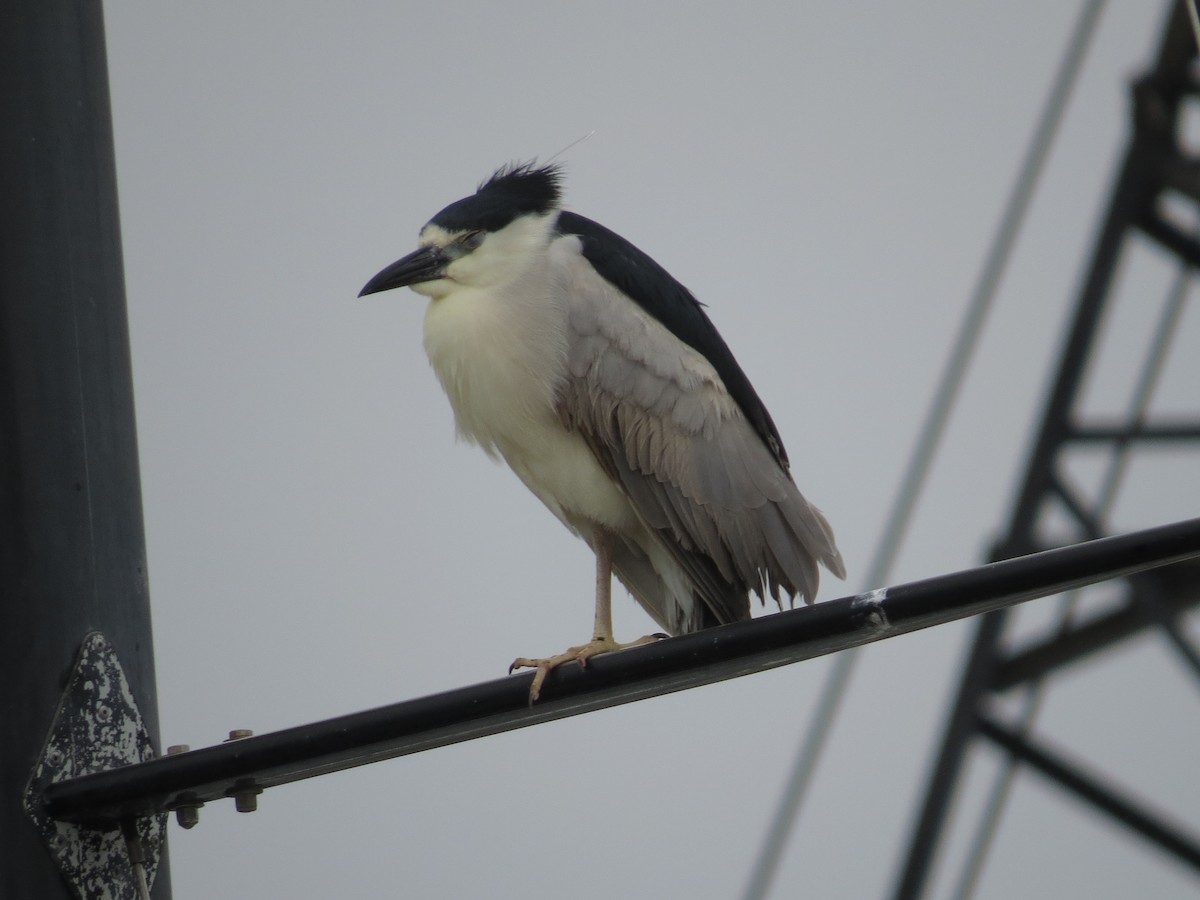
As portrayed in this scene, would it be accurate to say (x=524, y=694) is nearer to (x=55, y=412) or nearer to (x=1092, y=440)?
(x=55, y=412)

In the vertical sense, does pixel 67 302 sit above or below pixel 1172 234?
below

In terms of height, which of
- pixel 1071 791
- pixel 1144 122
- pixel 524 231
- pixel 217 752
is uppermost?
pixel 1144 122

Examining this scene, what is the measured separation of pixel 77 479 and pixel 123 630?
0.23 m

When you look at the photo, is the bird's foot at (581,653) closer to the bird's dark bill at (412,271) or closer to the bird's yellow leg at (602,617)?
the bird's yellow leg at (602,617)

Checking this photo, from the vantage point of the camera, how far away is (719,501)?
3.32m

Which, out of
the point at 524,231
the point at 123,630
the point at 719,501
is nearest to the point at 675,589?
the point at 719,501

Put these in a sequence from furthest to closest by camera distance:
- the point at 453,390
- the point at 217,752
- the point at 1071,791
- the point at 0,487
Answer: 1. the point at 1071,791
2. the point at 453,390
3. the point at 0,487
4. the point at 217,752

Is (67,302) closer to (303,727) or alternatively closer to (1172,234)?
(303,727)

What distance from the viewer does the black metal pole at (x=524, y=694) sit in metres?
1.73

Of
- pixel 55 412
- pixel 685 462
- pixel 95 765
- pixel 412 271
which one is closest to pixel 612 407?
pixel 685 462

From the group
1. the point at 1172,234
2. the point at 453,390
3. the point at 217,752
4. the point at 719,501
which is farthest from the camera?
the point at 1172,234

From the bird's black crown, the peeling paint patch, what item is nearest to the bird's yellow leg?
the bird's black crown

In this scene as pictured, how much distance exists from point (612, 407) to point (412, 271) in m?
0.64

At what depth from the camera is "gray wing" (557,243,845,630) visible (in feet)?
10.8
